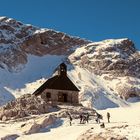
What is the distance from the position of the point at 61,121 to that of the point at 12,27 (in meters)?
102

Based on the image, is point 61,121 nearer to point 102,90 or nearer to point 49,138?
point 49,138

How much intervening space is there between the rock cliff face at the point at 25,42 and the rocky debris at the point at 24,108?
72463 millimetres

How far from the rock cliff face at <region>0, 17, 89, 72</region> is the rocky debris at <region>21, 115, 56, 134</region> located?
8036cm

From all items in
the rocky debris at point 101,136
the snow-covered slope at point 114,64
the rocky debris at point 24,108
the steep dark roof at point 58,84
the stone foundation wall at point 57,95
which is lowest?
the rocky debris at point 101,136

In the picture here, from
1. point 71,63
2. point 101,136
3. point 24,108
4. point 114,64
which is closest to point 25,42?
point 71,63

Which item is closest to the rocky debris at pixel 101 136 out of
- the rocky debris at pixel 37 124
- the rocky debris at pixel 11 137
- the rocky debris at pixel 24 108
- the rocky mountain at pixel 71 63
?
the rocky debris at pixel 11 137

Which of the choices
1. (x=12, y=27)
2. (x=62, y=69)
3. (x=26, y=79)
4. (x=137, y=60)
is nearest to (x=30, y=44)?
(x=12, y=27)

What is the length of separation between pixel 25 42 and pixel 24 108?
8969 cm

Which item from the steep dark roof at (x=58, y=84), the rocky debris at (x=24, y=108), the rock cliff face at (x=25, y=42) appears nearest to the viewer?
the rocky debris at (x=24, y=108)

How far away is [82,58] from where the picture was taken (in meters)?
140

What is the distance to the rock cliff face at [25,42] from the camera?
5197 inches

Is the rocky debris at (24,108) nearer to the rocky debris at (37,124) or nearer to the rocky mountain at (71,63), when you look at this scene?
the rocky debris at (37,124)

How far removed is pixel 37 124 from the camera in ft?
153

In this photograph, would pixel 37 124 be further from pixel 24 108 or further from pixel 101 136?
pixel 101 136
